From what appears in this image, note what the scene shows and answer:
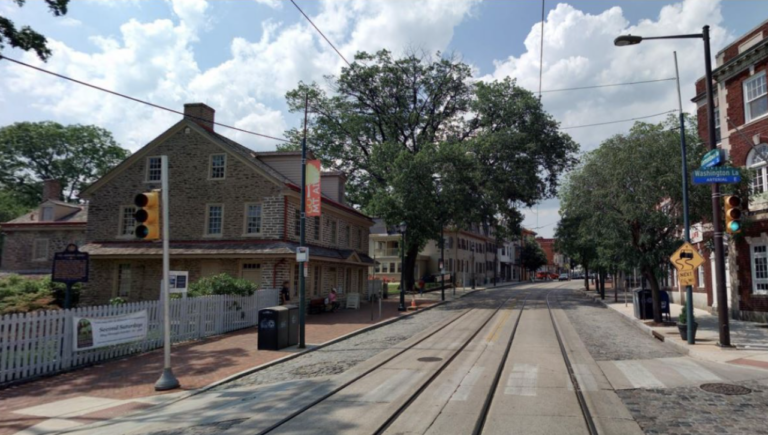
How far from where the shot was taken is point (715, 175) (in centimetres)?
1341

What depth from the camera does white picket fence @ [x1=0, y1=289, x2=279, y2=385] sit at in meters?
10.5

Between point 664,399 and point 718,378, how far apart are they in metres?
2.62

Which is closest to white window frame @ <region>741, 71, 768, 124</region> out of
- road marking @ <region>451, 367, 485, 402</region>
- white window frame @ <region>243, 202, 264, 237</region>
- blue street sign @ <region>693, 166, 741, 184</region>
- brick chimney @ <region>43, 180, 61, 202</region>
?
blue street sign @ <region>693, 166, 741, 184</region>

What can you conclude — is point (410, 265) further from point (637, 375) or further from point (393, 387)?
point (393, 387)

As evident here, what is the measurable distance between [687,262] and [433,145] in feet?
66.6

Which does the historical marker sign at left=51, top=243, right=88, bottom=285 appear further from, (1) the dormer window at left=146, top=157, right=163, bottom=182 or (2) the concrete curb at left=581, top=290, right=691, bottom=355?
(2) the concrete curb at left=581, top=290, right=691, bottom=355

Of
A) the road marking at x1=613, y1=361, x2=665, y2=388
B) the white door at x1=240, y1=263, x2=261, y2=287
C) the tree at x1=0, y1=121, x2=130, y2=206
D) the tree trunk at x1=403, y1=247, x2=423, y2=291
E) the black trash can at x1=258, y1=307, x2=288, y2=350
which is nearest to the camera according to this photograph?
the road marking at x1=613, y1=361, x2=665, y2=388

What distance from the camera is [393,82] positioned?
132ft

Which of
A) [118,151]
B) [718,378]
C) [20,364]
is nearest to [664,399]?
[718,378]

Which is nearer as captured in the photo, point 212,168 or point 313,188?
point 313,188

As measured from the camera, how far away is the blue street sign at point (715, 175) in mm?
13280

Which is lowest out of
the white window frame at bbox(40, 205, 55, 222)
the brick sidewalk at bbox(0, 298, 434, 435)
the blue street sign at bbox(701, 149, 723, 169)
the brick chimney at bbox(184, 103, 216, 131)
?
the brick sidewalk at bbox(0, 298, 434, 435)

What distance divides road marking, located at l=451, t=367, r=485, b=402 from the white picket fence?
9411 millimetres

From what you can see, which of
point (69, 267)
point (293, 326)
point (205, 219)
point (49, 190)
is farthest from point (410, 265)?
point (69, 267)
